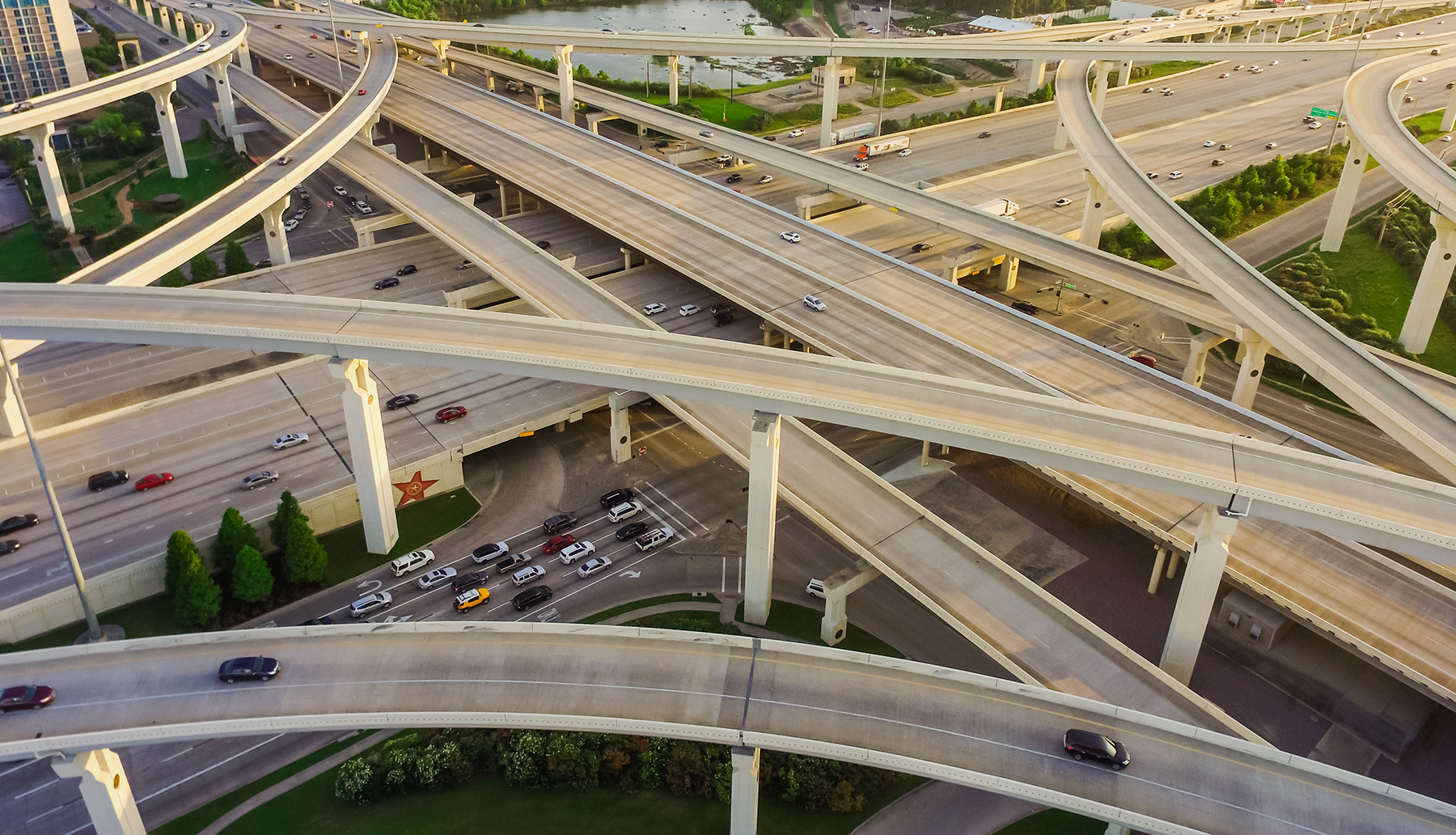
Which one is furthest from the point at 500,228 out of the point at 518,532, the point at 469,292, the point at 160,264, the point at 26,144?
the point at 26,144

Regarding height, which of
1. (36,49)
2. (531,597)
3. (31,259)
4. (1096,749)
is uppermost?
(36,49)

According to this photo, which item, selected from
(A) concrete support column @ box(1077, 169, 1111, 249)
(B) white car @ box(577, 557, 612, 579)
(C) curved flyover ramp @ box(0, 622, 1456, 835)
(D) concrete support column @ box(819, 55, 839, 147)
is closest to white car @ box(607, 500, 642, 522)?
(B) white car @ box(577, 557, 612, 579)

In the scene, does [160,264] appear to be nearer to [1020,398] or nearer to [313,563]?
[313,563]

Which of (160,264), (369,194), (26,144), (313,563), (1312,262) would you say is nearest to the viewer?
(313,563)

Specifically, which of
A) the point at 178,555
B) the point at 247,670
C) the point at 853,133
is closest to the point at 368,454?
the point at 178,555

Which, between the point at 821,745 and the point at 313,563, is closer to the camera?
the point at 821,745

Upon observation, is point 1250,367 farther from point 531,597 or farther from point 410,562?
point 410,562
